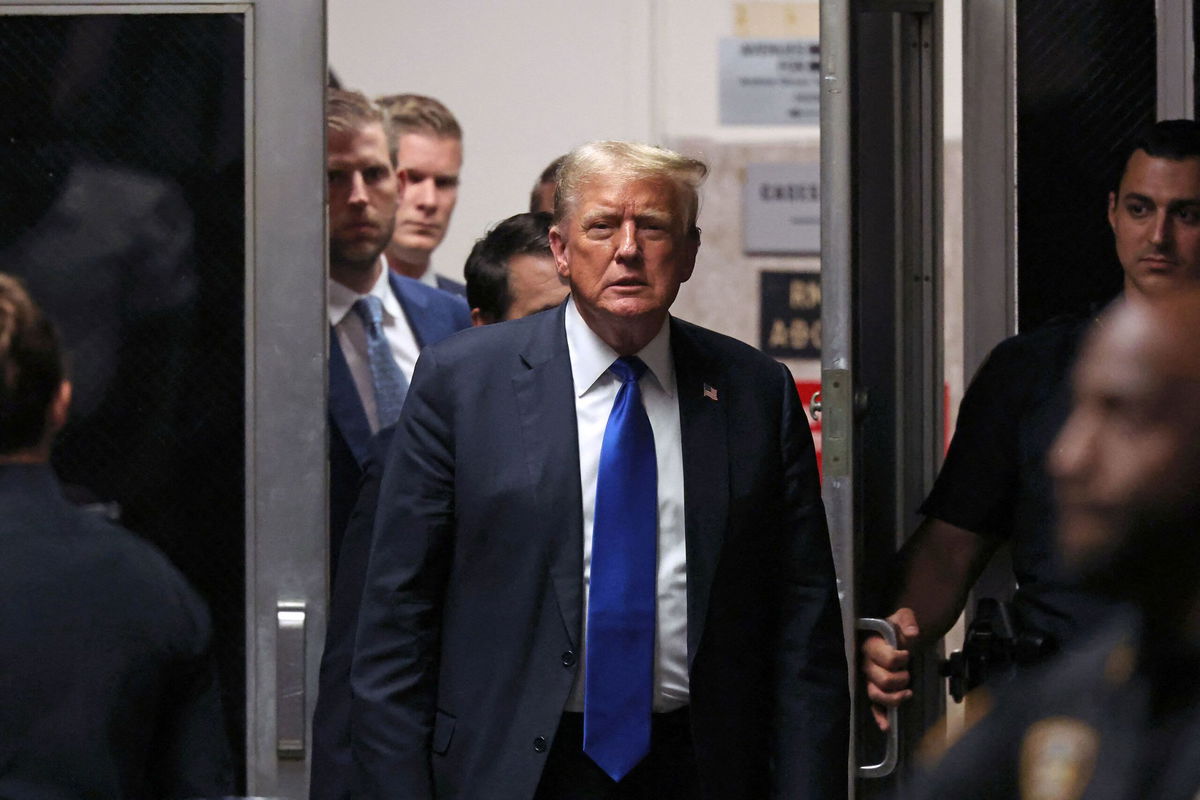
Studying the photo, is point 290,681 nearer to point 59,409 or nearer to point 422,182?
point 59,409

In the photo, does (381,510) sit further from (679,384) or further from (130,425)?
(130,425)

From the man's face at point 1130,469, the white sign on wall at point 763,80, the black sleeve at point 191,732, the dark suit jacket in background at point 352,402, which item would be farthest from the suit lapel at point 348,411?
the white sign on wall at point 763,80

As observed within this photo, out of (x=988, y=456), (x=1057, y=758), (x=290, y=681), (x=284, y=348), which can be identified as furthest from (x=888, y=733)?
(x=1057, y=758)

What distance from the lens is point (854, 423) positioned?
3.03 m

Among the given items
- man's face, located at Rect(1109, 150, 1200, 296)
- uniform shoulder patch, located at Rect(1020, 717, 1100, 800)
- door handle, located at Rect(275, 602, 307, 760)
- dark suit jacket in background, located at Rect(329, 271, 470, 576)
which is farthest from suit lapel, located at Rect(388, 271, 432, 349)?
uniform shoulder patch, located at Rect(1020, 717, 1100, 800)

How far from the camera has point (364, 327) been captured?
14.2ft

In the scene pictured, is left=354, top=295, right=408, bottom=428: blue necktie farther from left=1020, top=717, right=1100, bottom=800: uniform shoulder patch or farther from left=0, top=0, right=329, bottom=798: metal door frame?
left=1020, top=717, right=1100, bottom=800: uniform shoulder patch

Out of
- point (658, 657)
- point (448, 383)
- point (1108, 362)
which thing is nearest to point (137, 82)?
point (448, 383)

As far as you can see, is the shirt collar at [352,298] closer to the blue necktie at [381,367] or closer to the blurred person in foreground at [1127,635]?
the blue necktie at [381,367]

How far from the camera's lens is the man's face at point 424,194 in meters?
5.23

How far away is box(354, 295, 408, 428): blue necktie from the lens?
4031 mm

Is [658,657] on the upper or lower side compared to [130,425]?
lower

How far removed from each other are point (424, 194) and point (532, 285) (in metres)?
2.12

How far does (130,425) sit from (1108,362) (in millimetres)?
2060
